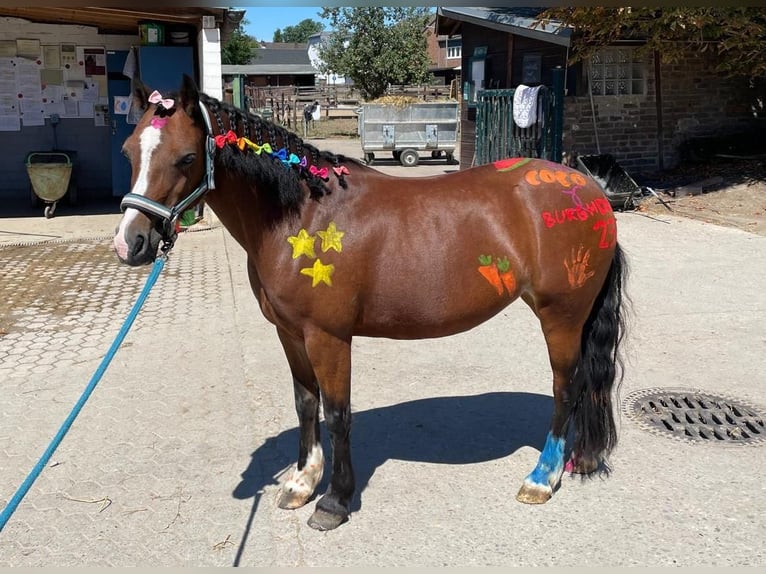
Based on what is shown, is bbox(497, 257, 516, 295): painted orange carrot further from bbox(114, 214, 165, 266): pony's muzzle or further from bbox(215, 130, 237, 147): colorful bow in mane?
bbox(114, 214, 165, 266): pony's muzzle

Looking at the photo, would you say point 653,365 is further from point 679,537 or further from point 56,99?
point 56,99

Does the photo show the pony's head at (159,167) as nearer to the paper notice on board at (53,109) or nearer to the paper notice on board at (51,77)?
the paper notice on board at (51,77)

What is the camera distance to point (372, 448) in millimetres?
3973

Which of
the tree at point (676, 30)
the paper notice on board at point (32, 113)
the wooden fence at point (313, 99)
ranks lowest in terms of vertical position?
the paper notice on board at point (32, 113)

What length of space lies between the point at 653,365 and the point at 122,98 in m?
9.71

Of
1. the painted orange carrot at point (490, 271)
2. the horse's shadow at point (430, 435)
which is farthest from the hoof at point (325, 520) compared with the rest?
the painted orange carrot at point (490, 271)

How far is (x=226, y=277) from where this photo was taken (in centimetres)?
799

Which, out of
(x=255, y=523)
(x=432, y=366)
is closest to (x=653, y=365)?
(x=432, y=366)

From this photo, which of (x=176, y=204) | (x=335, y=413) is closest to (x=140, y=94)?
(x=176, y=204)

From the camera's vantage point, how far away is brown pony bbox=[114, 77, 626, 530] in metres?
2.75

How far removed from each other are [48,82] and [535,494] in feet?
37.4

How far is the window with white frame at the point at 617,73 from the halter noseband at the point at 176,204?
11854 millimetres

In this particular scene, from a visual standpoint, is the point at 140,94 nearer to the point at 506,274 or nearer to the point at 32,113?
the point at 506,274

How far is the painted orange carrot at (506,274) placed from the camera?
10.5 ft
